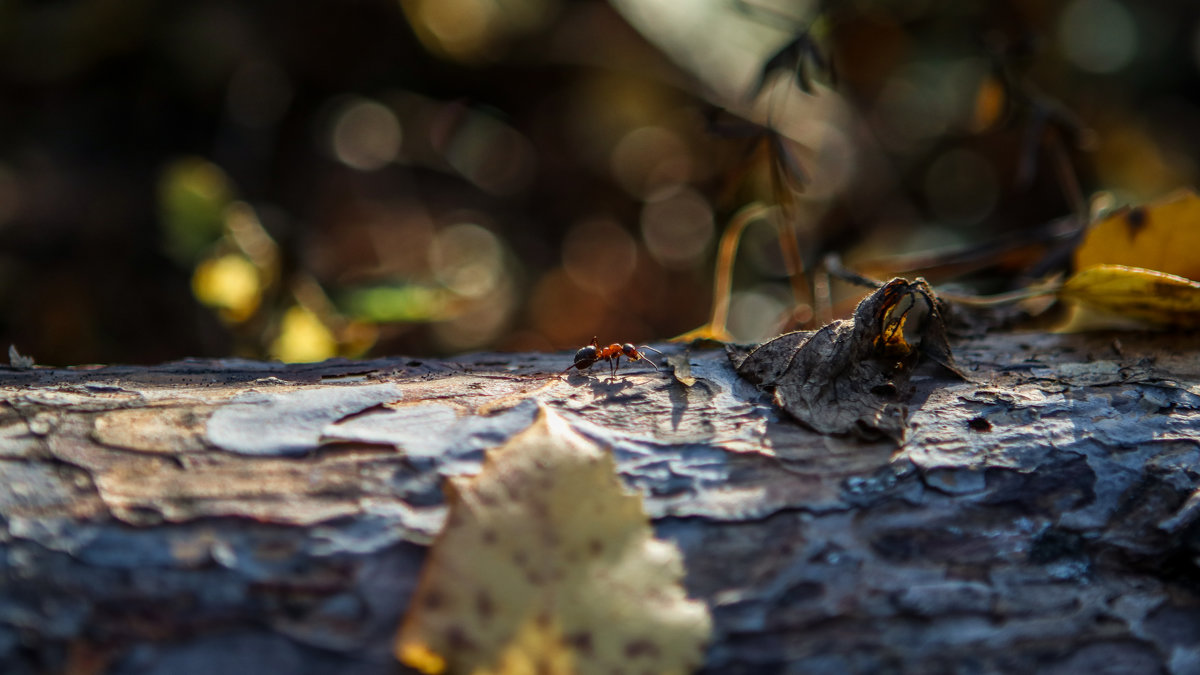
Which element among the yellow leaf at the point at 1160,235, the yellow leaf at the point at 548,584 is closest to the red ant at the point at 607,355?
the yellow leaf at the point at 548,584

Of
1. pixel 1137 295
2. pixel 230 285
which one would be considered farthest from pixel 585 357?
pixel 230 285

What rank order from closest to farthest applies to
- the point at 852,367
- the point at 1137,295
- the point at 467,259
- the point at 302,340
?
the point at 852,367 → the point at 1137,295 → the point at 302,340 → the point at 467,259

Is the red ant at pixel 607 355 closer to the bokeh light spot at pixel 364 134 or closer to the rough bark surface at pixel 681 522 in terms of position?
the rough bark surface at pixel 681 522

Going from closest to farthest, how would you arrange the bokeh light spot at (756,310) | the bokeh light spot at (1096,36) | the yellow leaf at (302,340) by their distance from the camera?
the yellow leaf at (302,340)
the bokeh light spot at (756,310)
the bokeh light spot at (1096,36)

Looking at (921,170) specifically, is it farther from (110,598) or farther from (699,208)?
(110,598)

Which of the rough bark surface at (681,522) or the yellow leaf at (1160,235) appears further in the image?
the yellow leaf at (1160,235)

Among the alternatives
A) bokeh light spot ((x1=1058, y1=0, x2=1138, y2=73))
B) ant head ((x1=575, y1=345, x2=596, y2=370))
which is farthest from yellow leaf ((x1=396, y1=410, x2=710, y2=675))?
bokeh light spot ((x1=1058, y1=0, x2=1138, y2=73))

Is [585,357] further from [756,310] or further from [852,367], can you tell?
[756,310]
